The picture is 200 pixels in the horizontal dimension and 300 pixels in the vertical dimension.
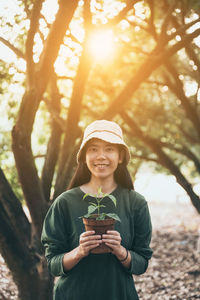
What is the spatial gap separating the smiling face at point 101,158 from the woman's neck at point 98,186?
6cm

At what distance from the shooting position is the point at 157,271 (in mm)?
8039

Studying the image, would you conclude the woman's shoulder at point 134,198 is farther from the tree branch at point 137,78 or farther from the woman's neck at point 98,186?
the tree branch at point 137,78

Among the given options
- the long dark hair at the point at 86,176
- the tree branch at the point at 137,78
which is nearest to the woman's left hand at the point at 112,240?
the long dark hair at the point at 86,176

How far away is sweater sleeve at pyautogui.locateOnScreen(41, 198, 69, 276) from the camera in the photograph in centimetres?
239

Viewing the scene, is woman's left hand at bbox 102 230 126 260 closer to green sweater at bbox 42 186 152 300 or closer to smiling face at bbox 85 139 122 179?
green sweater at bbox 42 186 152 300

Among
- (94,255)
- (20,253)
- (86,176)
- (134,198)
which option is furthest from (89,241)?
(20,253)

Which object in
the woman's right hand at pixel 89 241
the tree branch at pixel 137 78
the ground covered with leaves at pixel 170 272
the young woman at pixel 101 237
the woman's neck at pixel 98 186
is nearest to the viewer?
the woman's right hand at pixel 89 241

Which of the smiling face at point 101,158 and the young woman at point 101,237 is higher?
the smiling face at point 101,158

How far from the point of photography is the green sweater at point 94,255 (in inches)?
92.8

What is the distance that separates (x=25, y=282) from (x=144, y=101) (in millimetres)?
7001

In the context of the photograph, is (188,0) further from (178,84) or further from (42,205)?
(42,205)

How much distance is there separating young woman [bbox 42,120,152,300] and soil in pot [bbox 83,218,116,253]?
1.5 inches

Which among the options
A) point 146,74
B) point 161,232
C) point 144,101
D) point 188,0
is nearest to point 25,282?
point 146,74

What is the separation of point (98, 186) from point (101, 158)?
23 cm
